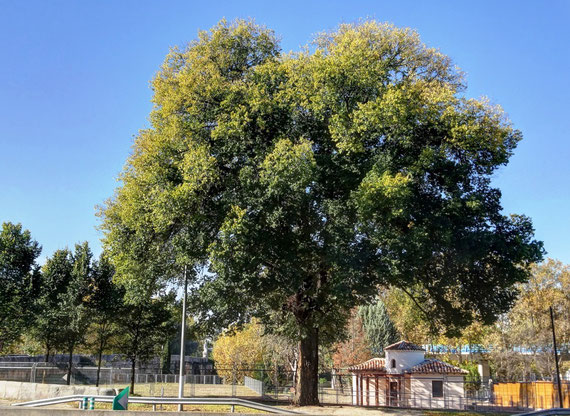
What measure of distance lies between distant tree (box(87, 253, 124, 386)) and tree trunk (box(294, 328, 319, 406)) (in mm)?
19517

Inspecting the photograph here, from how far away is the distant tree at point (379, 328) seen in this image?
7219cm

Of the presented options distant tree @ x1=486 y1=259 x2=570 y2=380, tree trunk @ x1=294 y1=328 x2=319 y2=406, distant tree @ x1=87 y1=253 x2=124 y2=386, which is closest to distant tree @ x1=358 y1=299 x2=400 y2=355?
distant tree @ x1=486 y1=259 x2=570 y2=380

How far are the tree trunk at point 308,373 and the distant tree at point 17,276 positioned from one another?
25825mm

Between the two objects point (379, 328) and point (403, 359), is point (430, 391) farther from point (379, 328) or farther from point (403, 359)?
point (379, 328)

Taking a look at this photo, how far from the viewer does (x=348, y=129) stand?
80.4 ft

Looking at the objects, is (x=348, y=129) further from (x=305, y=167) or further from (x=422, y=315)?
(x=422, y=315)

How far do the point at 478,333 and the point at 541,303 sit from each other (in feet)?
34.2

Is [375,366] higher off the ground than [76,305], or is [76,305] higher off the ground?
[76,305]

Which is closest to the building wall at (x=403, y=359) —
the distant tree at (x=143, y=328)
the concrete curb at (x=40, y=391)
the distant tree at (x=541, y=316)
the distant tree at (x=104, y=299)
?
the distant tree at (x=541, y=316)

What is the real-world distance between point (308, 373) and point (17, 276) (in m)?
27.7

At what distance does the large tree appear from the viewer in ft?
78.7

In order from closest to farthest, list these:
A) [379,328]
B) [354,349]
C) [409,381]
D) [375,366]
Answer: [409,381]
[375,366]
[354,349]
[379,328]

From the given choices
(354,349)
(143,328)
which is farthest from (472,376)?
(143,328)

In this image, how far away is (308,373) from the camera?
95.9 ft
